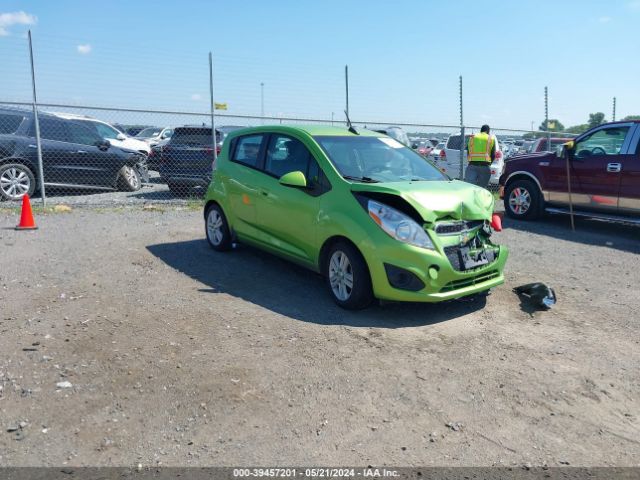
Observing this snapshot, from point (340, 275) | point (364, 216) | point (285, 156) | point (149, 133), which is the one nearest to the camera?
point (364, 216)

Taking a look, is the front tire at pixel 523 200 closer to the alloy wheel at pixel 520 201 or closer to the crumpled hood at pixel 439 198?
the alloy wheel at pixel 520 201

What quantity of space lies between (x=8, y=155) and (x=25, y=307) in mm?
7026

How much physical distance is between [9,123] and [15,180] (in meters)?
1.22

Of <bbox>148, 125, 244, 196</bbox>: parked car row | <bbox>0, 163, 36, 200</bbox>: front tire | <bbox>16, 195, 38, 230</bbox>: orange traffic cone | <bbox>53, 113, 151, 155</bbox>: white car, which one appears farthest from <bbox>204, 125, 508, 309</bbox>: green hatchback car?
<bbox>53, 113, 151, 155</bbox>: white car

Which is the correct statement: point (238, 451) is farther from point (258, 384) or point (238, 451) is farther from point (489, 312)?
point (489, 312)

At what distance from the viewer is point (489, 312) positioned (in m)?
5.25

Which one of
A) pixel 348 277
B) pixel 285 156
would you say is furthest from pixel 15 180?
pixel 348 277

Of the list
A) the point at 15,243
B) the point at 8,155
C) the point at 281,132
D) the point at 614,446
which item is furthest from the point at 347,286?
the point at 8,155

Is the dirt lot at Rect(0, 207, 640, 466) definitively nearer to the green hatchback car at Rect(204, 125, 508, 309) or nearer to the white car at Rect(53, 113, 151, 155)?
the green hatchback car at Rect(204, 125, 508, 309)

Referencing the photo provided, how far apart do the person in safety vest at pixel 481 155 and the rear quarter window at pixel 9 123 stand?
907cm

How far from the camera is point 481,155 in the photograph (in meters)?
11.1

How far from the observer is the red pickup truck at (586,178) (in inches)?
352

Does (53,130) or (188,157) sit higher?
(53,130)

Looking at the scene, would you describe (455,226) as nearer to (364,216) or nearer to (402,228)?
(402,228)
